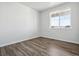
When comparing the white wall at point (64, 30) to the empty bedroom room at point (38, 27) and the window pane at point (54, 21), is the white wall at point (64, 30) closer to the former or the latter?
the empty bedroom room at point (38, 27)

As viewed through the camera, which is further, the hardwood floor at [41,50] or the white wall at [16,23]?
the white wall at [16,23]

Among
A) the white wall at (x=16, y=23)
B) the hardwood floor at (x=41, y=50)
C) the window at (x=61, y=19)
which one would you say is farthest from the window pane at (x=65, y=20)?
the white wall at (x=16, y=23)

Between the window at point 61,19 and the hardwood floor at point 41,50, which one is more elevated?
the window at point 61,19

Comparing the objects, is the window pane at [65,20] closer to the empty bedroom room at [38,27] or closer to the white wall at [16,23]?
the empty bedroom room at [38,27]

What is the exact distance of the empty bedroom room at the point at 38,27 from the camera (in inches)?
118

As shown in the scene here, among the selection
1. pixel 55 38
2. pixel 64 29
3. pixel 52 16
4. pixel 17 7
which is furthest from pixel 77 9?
pixel 17 7

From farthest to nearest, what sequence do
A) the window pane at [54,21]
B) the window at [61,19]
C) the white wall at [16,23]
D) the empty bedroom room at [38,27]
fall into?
the window pane at [54,21] < the window at [61,19] < the white wall at [16,23] < the empty bedroom room at [38,27]

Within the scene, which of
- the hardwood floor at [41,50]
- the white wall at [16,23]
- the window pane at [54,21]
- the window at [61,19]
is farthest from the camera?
the window pane at [54,21]

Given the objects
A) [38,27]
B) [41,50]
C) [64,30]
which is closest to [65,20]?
[64,30]

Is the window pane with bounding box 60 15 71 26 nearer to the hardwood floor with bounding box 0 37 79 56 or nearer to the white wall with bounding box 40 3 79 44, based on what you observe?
the white wall with bounding box 40 3 79 44

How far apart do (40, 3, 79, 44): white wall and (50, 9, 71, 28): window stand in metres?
0.23

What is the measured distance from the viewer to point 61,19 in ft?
13.4

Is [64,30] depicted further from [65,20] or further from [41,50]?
[41,50]

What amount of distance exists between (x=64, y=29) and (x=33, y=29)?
85.5 inches
